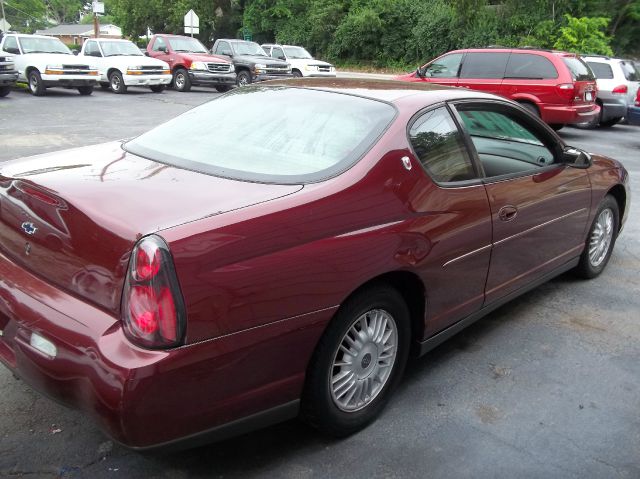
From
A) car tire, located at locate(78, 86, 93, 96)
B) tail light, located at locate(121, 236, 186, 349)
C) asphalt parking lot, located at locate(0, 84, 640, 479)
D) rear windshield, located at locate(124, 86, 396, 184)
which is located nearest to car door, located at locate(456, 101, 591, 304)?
asphalt parking lot, located at locate(0, 84, 640, 479)

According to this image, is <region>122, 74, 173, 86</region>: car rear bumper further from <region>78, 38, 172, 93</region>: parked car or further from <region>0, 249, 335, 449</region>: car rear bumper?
<region>0, 249, 335, 449</region>: car rear bumper

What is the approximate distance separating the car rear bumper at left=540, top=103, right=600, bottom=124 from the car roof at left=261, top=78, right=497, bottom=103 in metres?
9.29

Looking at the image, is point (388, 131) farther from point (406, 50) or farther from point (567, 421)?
point (406, 50)

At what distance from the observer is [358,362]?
287 centimetres

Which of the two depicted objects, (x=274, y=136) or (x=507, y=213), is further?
(x=507, y=213)

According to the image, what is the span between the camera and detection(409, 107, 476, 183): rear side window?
3156mm

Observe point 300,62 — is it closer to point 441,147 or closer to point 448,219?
point 441,147

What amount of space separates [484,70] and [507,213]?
34.6 ft

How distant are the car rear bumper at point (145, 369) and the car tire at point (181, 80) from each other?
65.5ft

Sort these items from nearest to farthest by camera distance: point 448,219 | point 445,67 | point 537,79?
1. point 448,219
2. point 537,79
3. point 445,67

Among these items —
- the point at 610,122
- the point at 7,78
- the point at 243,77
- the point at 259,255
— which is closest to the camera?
the point at 259,255

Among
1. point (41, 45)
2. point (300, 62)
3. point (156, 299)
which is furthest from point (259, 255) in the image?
point (300, 62)

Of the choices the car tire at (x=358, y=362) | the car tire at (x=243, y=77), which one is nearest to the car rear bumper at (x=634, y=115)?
the car tire at (x=358, y=362)

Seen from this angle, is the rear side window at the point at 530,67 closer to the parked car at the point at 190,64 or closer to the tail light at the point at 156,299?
the parked car at the point at 190,64
